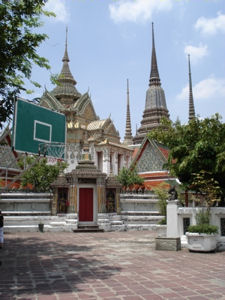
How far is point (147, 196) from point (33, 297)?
56.8 feet

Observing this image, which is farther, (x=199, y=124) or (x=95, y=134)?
(x=95, y=134)

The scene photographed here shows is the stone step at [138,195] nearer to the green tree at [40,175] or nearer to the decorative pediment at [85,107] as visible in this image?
the green tree at [40,175]

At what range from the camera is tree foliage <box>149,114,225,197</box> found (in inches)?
466

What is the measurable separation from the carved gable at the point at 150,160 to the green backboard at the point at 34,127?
14.2 m

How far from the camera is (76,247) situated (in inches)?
456

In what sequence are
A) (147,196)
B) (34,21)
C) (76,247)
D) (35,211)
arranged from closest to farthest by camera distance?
(34,21), (76,247), (35,211), (147,196)

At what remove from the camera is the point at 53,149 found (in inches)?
595

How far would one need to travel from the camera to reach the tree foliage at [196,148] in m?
11.8

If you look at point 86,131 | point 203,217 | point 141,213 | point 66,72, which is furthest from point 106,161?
point 203,217

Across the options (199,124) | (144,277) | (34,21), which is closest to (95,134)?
(199,124)

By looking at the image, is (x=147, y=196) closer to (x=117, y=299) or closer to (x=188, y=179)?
(x=188, y=179)

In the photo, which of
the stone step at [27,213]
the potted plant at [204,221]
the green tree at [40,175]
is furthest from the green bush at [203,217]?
the green tree at [40,175]

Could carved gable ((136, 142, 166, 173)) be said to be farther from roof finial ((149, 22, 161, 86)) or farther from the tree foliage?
roof finial ((149, 22, 161, 86))

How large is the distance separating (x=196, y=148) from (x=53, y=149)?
21.5 feet
